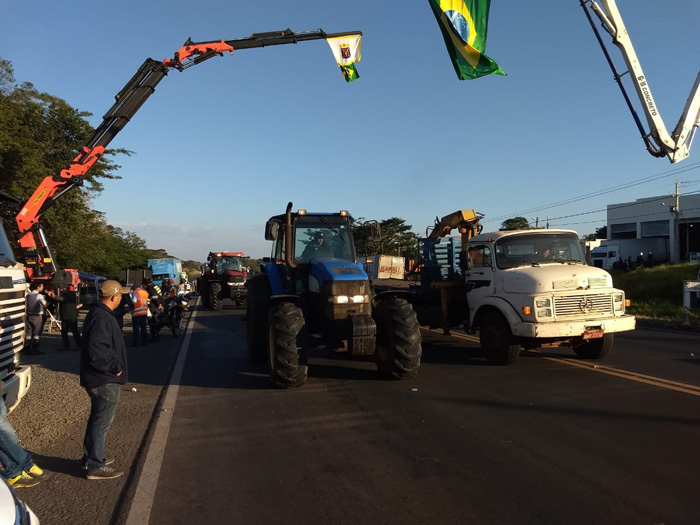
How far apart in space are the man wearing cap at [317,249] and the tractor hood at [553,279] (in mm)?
3187

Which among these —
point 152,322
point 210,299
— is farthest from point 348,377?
point 210,299

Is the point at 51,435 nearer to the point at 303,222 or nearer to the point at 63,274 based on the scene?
the point at 63,274

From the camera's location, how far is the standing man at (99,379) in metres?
4.45

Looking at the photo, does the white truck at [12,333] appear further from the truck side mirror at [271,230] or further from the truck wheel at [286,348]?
the truck side mirror at [271,230]

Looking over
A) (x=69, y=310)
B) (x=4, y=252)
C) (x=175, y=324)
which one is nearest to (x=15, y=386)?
(x=4, y=252)

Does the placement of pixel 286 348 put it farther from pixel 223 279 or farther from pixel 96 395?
pixel 223 279

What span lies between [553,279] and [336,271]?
353 cm

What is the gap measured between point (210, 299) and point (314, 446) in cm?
1931

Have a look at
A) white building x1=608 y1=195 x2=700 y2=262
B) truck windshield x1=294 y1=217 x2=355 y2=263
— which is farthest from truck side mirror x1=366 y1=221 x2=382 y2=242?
white building x1=608 y1=195 x2=700 y2=262

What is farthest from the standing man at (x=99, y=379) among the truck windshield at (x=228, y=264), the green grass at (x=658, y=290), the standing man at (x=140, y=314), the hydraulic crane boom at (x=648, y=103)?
the truck windshield at (x=228, y=264)

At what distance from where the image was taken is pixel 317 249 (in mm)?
8906

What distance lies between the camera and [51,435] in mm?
5660

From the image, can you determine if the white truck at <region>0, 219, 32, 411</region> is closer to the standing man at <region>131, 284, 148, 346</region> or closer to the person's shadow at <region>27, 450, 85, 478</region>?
the person's shadow at <region>27, 450, 85, 478</region>

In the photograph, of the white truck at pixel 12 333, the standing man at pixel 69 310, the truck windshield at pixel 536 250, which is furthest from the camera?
the standing man at pixel 69 310
